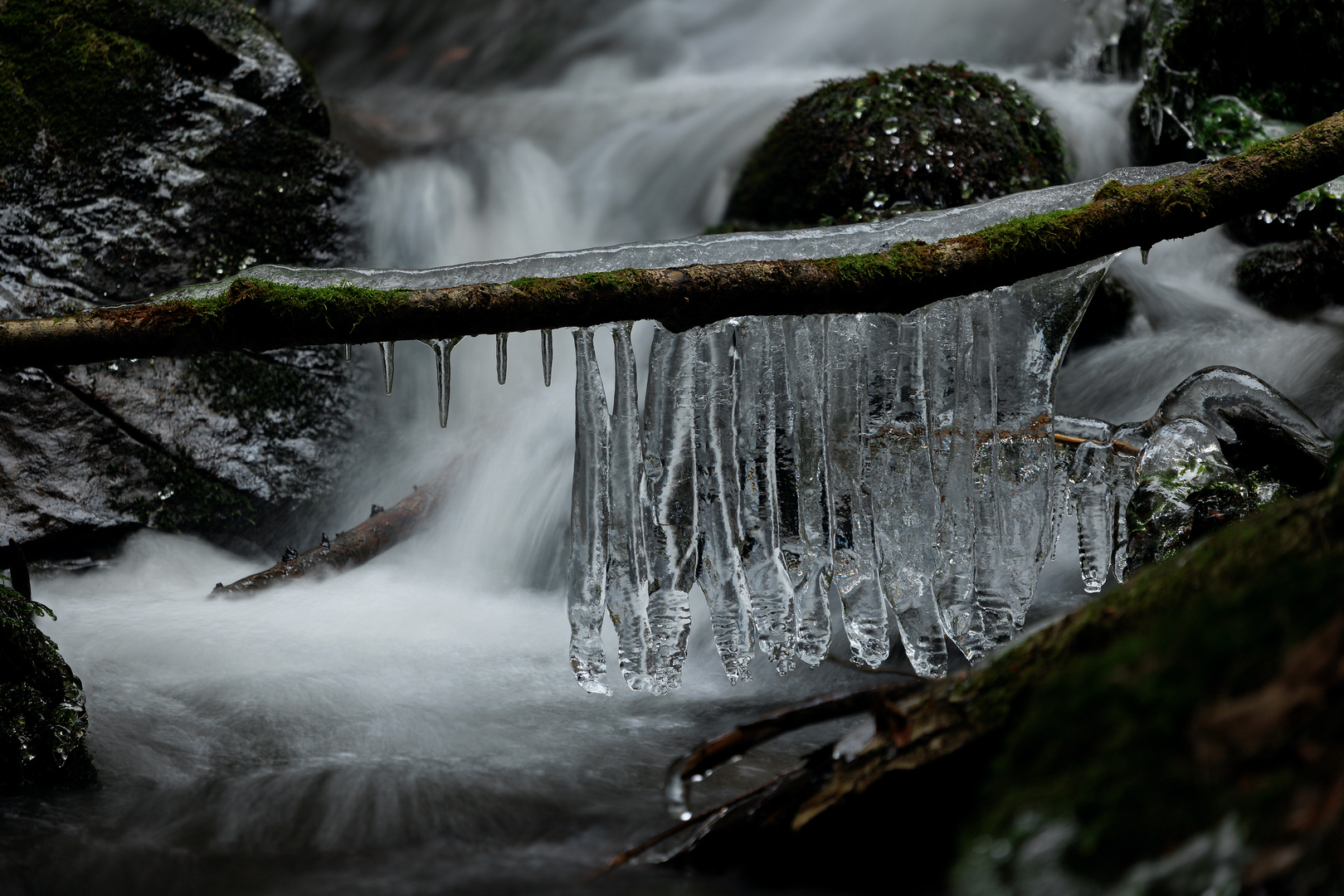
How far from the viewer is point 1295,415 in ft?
11.8

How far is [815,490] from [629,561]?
71 centimetres

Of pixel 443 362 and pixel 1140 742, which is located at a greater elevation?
pixel 443 362

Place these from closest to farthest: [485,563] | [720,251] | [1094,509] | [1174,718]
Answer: [1174,718]
[720,251]
[1094,509]
[485,563]

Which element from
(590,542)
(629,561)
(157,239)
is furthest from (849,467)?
(157,239)

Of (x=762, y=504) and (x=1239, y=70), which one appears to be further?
(x=1239, y=70)

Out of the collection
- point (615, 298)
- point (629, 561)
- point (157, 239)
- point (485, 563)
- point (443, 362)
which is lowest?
point (485, 563)

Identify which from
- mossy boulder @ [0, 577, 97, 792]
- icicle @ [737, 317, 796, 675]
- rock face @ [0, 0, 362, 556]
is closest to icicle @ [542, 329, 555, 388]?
icicle @ [737, 317, 796, 675]

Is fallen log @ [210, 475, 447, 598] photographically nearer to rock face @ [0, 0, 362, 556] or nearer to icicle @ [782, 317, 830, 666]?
rock face @ [0, 0, 362, 556]

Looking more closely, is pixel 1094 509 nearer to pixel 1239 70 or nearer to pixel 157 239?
pixel 1239 70

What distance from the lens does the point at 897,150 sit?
642cm

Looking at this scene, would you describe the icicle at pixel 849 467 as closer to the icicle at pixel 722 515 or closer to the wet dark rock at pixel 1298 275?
the icicle at pixel 722 515

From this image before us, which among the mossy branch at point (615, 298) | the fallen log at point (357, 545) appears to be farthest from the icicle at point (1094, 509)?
the fallen log at point (357, 545)

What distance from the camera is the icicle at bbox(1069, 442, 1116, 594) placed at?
3.62 meters

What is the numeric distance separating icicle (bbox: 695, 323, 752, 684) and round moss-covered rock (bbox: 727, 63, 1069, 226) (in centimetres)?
341
